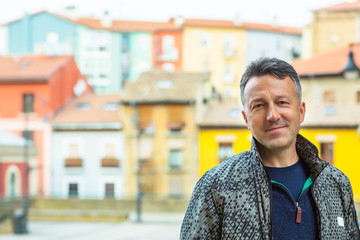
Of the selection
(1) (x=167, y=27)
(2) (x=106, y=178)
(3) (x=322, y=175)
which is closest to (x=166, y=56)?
(1) (x=167, y=27)

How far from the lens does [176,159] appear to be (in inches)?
1421

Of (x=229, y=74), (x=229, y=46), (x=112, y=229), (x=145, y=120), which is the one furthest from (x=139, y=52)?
(x=112, y=229)

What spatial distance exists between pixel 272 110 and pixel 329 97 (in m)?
34.6

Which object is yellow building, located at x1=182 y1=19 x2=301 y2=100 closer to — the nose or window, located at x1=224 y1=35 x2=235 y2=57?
window, located at x1=224 y1=35 x2=235 y2=57

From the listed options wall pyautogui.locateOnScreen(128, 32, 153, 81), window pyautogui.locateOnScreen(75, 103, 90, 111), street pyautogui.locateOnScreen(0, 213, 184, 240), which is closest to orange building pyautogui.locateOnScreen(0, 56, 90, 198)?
window pyautogui.locateOnScreen(75, 103, 90, 111)

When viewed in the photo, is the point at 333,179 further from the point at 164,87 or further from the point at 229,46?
the point at 229,46

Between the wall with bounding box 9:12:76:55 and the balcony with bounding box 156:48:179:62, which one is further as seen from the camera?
the balcony with bounding box 156:48:179:62

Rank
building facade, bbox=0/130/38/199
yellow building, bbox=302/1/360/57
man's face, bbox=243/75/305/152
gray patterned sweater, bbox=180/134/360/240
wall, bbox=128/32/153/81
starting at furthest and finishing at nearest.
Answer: wall, bbox=128/32/153/81 → yellow building, bbox=302/1/360/57 → building facade, bbox=0/130/38/199 → man's face, bbox=243/75/305/152 → gray patterned sweater, bbox=180/134/360/240

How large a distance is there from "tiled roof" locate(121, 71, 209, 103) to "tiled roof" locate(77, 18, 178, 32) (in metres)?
10.8

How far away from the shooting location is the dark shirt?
6.35ft

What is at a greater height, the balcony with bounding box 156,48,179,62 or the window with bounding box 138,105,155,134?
the balcony with bounding box 156,48,179,62

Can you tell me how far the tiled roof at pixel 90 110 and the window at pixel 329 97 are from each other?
11.6 metres

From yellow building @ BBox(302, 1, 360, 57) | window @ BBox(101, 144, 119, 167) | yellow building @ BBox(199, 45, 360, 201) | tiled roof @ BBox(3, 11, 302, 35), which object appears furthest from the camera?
tiled roof @ BBox(3, 11, 302, 35)

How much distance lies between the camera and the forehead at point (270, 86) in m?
2.03
